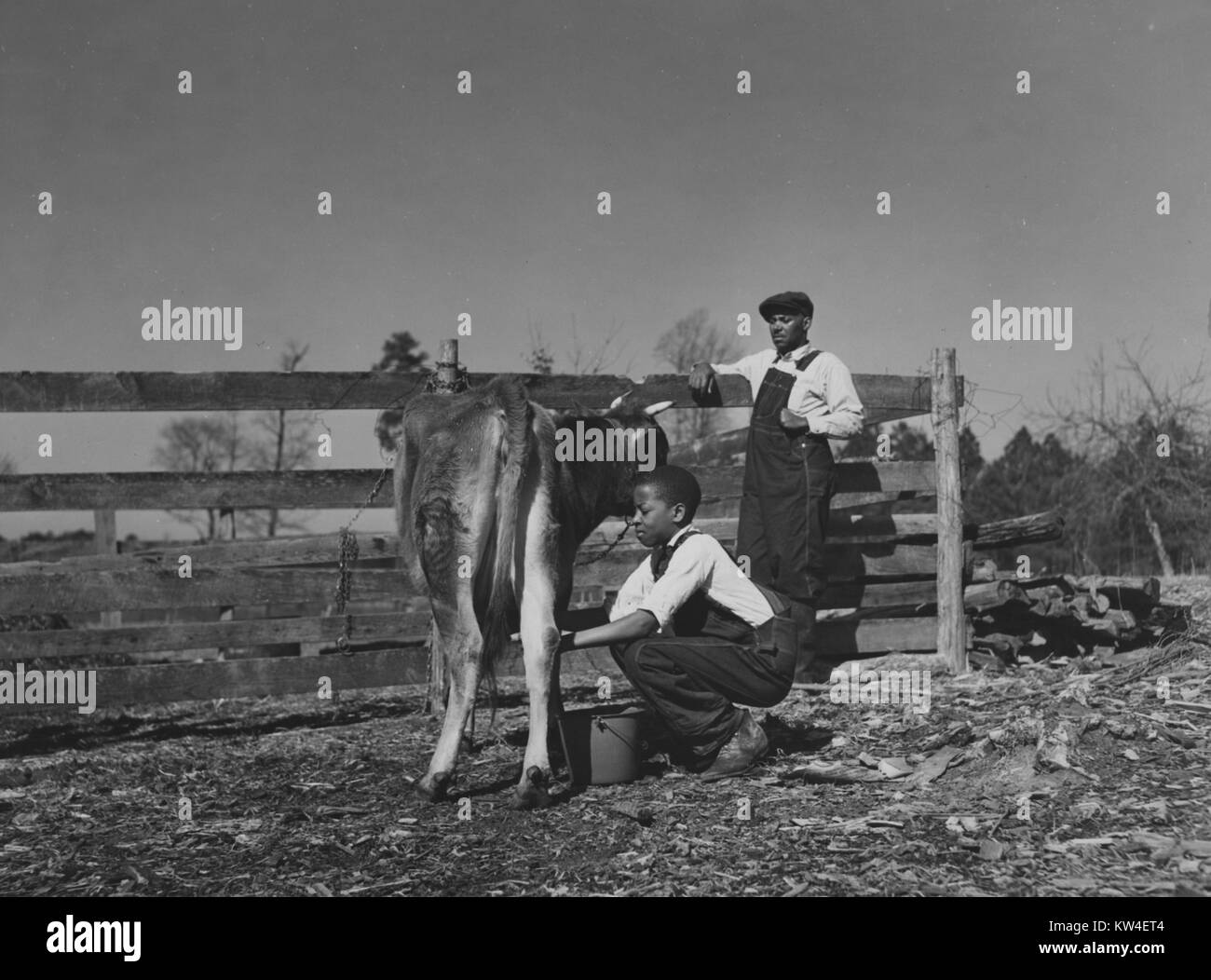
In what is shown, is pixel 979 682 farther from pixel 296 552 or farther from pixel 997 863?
pixel 296 552

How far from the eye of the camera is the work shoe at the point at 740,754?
526 cm

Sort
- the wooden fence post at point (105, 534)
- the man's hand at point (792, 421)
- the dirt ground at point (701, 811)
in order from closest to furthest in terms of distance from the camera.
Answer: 1. the dirt ground at point (701, 811)
2. the man's hand at point (792, 421)
3. the wooden fence post at point (105, 534)

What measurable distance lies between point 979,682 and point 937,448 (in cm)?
187

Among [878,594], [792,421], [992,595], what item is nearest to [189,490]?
[792,421]

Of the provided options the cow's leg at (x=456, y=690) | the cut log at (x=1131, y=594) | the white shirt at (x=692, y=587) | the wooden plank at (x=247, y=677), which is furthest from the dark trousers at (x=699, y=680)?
the cut log at (x=1131, y=594)

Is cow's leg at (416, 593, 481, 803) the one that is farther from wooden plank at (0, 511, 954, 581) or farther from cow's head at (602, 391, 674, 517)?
wooden plank at (0, 511, 954, 581)

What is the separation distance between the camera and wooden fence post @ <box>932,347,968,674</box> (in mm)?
7887

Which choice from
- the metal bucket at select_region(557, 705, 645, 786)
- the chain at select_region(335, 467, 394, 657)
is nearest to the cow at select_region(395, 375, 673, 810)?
the metal bucket at select_region(557, 705, 645, 786)

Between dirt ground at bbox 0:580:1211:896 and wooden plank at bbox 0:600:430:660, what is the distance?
65 cm

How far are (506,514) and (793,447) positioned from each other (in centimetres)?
273

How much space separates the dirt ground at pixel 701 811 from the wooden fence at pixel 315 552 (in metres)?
0.66

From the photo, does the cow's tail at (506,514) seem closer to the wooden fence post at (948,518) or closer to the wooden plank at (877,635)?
the wooden plank at (877,635)
